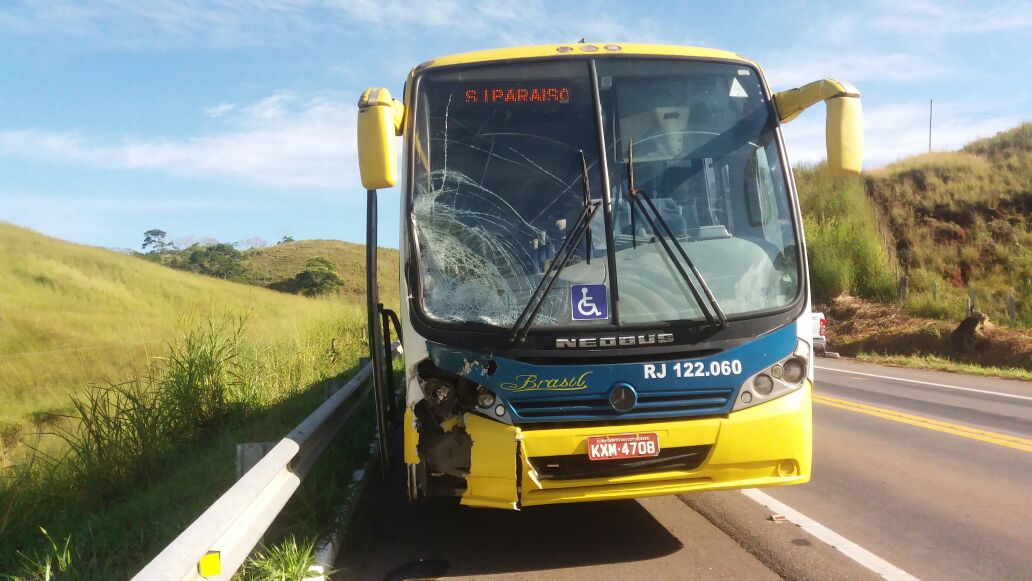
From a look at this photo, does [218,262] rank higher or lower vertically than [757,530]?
higher

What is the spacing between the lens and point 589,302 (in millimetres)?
4832

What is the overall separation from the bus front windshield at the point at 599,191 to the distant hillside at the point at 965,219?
21.2 metres

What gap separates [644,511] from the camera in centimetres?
595

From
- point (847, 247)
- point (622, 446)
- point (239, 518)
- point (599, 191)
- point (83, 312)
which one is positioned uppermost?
point (847, 247)

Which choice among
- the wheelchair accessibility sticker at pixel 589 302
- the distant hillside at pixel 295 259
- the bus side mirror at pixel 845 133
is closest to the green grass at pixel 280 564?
the wheelchair accessibility sticker at pixel 589 302

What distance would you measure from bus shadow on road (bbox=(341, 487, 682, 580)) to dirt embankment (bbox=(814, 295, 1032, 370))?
54.1 ft

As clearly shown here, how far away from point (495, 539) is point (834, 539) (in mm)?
2115

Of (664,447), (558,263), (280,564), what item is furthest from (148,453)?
(664,447)

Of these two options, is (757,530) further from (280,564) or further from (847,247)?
(847,247)

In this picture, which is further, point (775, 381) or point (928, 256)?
point (928, 256)

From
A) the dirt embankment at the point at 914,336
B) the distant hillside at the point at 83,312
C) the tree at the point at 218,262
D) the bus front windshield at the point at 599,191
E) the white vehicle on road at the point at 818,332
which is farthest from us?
the tree at the point at 218,262

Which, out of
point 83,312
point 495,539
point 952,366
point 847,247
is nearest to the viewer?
point 495,539

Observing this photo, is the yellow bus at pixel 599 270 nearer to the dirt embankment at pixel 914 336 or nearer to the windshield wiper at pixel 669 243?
the windshield wiper at pixel 669 243

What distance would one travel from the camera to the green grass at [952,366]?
53.0ft
